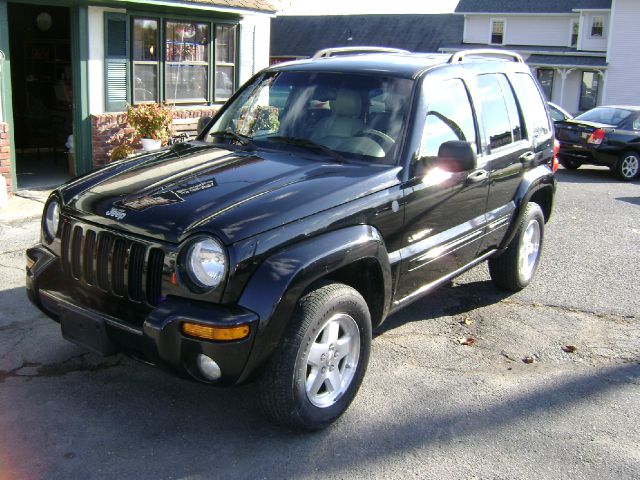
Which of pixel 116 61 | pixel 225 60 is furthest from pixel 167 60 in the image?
pixel 225 60

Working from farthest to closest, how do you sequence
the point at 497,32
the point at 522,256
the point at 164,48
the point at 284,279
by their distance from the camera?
the point at 497,32 → the point at 164,48 → the point at 522,256 → the point at 284,279

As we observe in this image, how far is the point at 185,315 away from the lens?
128 inches

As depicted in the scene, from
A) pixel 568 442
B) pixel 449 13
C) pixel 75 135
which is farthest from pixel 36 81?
pixel 449 13

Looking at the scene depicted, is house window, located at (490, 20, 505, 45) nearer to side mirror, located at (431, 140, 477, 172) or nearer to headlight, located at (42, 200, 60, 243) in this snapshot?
side mirror, located at (431, 140, 477, 172)

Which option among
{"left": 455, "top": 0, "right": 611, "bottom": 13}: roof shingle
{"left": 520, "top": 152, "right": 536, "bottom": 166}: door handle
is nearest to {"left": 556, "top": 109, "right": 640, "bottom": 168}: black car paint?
{"left": 520, "top": 152, "right": 536, "bottom": 166}: door handle

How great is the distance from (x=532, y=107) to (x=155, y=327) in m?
4.17

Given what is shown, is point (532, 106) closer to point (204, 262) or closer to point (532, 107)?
point (532, 107)

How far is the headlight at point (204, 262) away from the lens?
3326mm

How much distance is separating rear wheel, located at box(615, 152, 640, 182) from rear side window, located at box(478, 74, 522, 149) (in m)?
9.91

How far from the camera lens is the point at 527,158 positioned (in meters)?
5.85

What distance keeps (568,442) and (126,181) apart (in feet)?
9.36

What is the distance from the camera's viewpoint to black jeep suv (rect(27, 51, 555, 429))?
131 inches

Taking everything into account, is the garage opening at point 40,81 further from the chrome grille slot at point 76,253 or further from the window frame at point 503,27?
the window frame at point 503,27

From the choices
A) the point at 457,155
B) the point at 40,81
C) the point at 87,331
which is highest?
the point at 40,81
